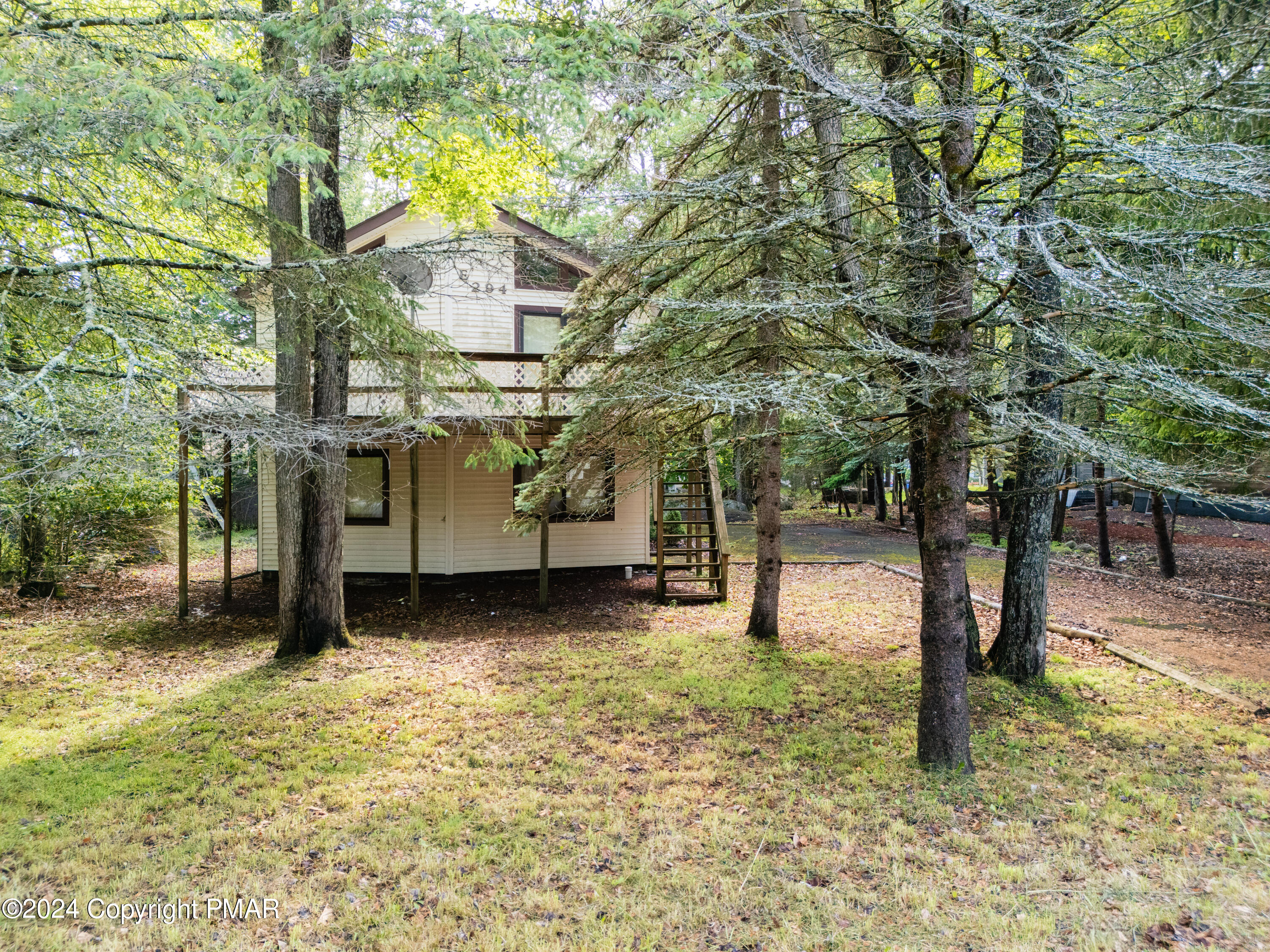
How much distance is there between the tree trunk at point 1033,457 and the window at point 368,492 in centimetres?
1043

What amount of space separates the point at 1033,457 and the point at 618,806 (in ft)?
16.6

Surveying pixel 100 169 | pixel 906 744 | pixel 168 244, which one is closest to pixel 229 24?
pixel 168 244

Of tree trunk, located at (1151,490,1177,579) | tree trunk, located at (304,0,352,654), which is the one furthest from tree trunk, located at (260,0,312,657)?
tree trunk, located at (1151,490,1177,579)

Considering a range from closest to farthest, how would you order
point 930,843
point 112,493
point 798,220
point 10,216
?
point 930,843, point 10,216, point 798,220, point 112,493

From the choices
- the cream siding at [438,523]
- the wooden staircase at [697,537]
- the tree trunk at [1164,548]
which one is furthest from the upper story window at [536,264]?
the tree trunk at [1164,548]

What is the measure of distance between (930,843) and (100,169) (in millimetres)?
7388

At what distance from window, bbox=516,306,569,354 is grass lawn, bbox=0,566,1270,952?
7086 mm

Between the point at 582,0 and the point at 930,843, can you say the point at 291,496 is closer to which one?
the point at 582,0

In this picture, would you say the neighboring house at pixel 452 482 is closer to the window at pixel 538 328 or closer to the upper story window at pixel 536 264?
the window at pixel 538 328

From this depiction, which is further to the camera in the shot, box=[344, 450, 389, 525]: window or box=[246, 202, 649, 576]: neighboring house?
box=[344, 450, 389, 525]: window

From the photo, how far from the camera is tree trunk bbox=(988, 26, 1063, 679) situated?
A: 15.7ft

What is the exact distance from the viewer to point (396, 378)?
6.65 meters

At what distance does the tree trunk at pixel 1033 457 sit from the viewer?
4.78 m

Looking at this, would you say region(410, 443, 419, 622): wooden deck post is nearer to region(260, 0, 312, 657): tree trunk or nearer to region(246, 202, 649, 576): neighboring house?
region(246, 202, 649, 576): neighboring house
